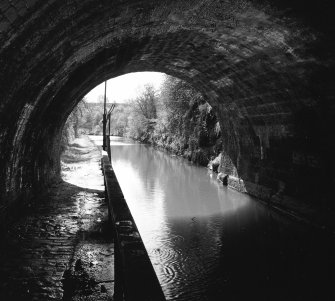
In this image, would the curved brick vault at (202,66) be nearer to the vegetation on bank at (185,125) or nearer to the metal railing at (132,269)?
the metal railing at (132,269)

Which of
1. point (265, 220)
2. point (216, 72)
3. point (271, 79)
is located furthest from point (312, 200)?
point (216, 72)

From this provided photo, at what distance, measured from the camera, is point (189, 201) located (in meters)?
13.1

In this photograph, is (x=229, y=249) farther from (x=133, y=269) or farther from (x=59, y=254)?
(x=133, y=269)

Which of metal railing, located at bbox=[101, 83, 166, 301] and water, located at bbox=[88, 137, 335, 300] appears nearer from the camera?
metal railing, located at bbox=[101, 83, 166, 301]

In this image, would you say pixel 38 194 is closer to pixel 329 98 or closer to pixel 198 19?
pixel 198 19

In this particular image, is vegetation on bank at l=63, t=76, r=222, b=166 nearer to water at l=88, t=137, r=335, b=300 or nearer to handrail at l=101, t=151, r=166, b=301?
water at l=88, t=137, r=335, b=300

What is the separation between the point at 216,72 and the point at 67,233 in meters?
7.85

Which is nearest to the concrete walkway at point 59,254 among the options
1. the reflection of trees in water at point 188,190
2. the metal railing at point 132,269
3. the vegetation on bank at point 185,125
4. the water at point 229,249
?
the metal railing at point 132,269

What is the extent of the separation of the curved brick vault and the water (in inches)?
55.4

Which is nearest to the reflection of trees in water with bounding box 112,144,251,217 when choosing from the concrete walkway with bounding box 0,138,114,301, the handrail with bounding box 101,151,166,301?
the concrete walkway with bounding box 0,138,114,301

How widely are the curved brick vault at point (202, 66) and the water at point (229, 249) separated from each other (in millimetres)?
1407

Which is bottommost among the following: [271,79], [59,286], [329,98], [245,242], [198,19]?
[245,242]

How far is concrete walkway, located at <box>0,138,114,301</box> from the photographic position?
4.27m

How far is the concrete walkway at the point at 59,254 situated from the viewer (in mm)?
4265
